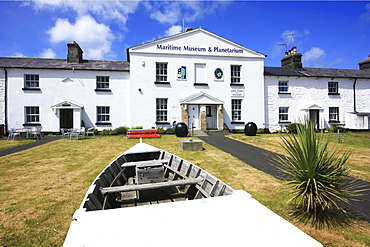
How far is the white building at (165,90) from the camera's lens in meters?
20.1

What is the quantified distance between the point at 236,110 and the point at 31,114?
19.1 metres

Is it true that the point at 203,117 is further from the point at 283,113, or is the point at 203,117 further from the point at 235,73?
the point at 283,113

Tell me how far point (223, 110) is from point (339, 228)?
60.0ft

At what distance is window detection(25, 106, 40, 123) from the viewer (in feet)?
65.9

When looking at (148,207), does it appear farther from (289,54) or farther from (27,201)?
(289,54)

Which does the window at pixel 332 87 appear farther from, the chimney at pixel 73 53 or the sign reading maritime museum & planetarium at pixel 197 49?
the chimney at pixel 73 53

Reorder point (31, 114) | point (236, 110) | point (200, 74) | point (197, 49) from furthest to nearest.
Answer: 1. point (236, 110)
2. point (200, 74)
3. point (197, 49)
4. point (31, 114)

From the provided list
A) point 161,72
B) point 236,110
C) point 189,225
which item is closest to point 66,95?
point 161,72

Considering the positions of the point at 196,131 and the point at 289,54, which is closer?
the point at 196,131

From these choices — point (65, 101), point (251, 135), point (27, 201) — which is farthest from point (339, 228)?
point (65, 101)

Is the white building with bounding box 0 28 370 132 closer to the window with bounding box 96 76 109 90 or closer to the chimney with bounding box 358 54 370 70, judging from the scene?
the window with bounding box 96 76 109 90

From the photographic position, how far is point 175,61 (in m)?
21.8

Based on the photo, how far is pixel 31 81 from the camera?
66.2 feet

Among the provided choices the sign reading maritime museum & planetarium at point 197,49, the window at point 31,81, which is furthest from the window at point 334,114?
the window at point 31,81
